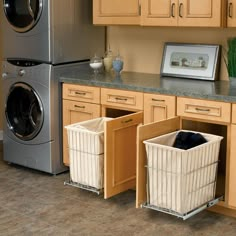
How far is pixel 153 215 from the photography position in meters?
3.76

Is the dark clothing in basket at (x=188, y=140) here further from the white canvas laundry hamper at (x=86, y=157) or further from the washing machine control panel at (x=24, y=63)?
the washing machine control panel at (x=24, y=63)

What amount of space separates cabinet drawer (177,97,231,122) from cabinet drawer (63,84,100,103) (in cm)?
76

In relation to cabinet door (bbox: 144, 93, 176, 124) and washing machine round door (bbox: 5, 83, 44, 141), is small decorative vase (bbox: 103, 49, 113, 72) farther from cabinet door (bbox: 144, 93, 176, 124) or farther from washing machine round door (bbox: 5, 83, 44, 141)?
cabinet door (bbox: 144, 93, 176, 124)

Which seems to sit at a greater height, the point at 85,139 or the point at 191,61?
the point at 191,61

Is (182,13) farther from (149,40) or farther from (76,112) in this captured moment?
(76,112)

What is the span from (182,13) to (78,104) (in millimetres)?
1092

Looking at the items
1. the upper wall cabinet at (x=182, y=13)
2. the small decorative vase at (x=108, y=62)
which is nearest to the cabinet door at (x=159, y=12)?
the upper wall cabinet at (x=182, y=13)

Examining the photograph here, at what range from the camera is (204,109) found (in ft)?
12.1

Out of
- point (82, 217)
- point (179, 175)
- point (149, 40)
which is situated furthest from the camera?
point (149, 40)

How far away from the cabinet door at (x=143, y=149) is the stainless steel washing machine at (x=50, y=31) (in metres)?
1.18

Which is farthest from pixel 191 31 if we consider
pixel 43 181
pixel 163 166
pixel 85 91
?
pixel 43 181

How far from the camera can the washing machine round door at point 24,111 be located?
457 centimetres

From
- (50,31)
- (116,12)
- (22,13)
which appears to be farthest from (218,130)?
(22,13)

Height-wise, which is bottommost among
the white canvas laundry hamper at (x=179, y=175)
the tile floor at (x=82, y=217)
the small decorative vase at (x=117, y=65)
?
the tile floor at (x=82, y=217)
